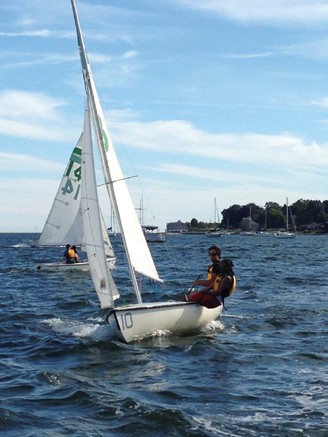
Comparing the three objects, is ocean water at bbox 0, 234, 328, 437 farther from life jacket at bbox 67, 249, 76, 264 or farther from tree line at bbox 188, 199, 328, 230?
tree line at bbox 188, 199, 328, 230

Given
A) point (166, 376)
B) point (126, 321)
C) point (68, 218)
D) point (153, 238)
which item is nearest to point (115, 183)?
point (126, 321)

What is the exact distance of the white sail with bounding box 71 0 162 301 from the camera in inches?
597

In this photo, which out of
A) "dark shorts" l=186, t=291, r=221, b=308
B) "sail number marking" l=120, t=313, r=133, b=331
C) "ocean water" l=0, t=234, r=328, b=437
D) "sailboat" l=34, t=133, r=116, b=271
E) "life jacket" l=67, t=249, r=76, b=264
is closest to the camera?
"ocean water" l=0, t=234, r=328, b=437

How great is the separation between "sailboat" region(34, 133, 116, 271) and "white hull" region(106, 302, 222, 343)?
723 inches

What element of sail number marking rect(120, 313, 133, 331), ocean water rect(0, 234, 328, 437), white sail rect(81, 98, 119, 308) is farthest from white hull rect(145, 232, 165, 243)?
sail number marking rect(120, 313, 133, 331)

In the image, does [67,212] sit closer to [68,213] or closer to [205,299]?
[68,213]

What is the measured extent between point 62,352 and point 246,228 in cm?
17134

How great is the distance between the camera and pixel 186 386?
36.5 ft

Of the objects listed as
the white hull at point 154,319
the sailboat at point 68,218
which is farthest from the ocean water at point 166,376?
the sailboat at point 68,218

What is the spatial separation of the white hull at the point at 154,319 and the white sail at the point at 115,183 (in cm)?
79

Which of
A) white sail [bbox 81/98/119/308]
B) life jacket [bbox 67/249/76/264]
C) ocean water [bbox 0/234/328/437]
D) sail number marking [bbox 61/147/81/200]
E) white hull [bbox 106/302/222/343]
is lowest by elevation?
ocean water [bbox 0/234/328/437]

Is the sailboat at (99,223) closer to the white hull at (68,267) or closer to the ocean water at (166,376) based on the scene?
the ocean water at (166,376)

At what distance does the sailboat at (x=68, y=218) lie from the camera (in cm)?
3381

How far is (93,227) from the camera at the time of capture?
14.9 metres
